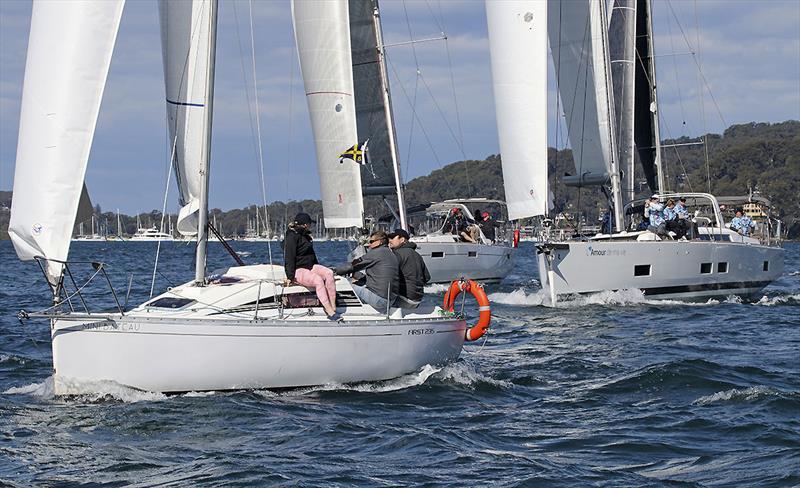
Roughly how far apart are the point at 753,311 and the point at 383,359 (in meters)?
12.3

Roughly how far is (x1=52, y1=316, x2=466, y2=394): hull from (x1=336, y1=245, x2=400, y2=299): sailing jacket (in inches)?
30.3

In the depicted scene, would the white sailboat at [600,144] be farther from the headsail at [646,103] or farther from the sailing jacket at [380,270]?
the sailing jacket at [380,270]

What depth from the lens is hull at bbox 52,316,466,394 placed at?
1126cm

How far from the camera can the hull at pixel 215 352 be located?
11258 millimetres

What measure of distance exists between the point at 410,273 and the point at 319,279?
1.53 meters

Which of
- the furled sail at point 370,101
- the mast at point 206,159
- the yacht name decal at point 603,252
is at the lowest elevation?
the yacht name decal at point 603,252

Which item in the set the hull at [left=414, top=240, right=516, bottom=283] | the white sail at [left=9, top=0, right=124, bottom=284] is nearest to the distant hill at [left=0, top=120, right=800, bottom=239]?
the hull at [left=414, top=240, right=516, bottom=283]

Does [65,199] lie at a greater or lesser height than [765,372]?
greater

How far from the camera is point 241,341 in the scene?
1154cm

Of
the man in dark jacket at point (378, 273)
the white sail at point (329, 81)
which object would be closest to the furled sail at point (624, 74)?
the white sail at point (329, 81)

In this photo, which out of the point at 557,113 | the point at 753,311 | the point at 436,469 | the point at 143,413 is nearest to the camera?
the point at 436,469

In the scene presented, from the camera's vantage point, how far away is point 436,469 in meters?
9.27

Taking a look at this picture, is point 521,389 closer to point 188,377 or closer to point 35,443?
point 188,377

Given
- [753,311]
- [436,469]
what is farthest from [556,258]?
[436,469]
